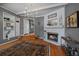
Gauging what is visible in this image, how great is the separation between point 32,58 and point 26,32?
0.53 m

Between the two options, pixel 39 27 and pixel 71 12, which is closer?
pixel 71 12

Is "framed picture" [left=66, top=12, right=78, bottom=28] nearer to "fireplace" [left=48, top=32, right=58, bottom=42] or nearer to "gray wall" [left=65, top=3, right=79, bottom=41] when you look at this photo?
"gray wall" [left=65, top=3, right=79, bottom=41]

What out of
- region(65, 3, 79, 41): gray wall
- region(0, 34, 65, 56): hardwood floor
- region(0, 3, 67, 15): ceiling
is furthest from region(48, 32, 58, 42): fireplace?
region(0, 3, 67, 15): ceiling

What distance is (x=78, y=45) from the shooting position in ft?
9.30

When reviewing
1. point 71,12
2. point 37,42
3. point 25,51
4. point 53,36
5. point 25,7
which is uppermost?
point 25,7

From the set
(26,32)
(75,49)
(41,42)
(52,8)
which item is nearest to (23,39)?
(26,32)

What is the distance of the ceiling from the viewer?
2900 millimetres

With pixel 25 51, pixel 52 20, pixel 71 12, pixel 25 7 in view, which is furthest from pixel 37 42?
pixel 71 12

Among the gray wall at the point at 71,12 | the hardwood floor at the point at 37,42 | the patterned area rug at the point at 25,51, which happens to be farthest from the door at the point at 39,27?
the gray wall at the point at 71,12

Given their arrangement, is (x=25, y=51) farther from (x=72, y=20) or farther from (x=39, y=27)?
(x=72, y=20)

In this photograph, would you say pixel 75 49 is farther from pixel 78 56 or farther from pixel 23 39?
pixel 23 39

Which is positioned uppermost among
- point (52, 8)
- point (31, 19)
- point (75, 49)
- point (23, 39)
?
point (52, 8)

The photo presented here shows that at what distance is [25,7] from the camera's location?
2945 millimetres

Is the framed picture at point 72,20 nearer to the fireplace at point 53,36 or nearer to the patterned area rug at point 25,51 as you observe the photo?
the fireplace at point 53,36
